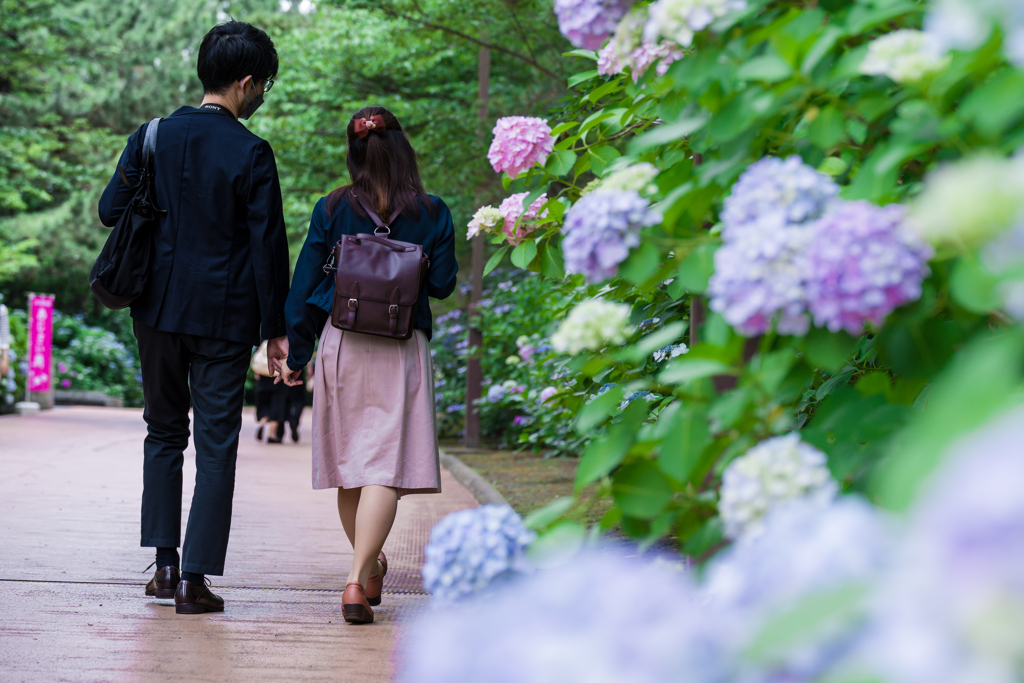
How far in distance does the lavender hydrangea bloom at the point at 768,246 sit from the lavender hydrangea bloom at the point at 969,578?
0.49 metres

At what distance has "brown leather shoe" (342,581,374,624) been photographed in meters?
3.43

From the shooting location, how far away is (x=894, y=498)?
0.78 m

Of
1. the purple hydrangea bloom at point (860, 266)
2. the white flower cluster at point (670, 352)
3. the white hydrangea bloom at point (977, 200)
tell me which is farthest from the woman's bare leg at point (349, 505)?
the white hydrangea bloom at point (977, 200)

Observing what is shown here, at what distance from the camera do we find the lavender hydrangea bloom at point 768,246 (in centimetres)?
113

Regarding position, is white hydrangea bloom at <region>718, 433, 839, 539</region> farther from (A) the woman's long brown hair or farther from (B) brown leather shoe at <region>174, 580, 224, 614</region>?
(B) brown leather shoe at <region>174, 580, 224, 614</region>

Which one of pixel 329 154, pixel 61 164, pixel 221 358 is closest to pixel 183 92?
pixel 61 164

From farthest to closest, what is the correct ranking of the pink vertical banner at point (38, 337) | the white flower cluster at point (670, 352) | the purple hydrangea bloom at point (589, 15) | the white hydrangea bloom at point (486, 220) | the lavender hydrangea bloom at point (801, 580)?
the pink vertical banner at point (38, 337) → the white flower cluster at point (670, 352) → the white hydrangea bloom at point (486, 220) → the purple hydrangea bloom at point (589, 15) → the lavender hydrangea bloom at point (801, 580)

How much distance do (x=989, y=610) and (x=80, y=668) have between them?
9.07ft

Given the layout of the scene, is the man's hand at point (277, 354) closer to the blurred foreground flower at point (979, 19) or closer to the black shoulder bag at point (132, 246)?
the black shoulder bag at point (132, 246)

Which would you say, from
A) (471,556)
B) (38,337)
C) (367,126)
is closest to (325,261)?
(367,126)

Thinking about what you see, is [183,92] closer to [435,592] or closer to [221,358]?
[221,358]

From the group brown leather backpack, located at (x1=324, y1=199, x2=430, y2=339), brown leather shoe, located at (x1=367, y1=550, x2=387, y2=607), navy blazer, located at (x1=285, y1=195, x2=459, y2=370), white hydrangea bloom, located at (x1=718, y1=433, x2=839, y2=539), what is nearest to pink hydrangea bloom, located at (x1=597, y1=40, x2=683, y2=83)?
white hydrangea bloom, located at (x1=718, y1=433, x2=839, y2=539)

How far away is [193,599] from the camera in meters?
3.52

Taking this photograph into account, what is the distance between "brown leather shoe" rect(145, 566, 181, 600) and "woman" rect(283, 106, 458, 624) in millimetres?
658
